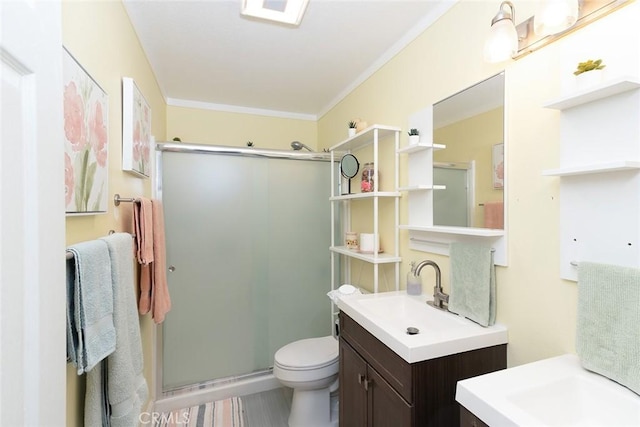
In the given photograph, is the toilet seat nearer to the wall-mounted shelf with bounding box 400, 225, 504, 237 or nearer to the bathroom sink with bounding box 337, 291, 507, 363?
the bathroom sink with bounding box 337, 291, 507, 363

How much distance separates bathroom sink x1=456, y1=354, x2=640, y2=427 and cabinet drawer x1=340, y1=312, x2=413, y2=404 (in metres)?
0.24

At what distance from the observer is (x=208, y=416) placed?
2.01 meters

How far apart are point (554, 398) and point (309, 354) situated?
4.46 ft

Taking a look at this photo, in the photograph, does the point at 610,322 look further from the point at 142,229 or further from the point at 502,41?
the point at 142,229

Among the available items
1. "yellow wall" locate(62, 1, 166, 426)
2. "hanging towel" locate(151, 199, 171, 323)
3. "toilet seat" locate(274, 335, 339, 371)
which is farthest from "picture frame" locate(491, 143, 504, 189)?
"hanging towel" locate(151, 199, 171, 323)

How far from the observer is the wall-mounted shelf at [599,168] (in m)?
0.76

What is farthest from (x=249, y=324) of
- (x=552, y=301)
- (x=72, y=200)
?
(x=552, y=301)

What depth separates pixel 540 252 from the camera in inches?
41.7

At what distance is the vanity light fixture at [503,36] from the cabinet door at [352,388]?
4.50 feet

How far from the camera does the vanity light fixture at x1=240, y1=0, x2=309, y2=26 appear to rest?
1.42 m

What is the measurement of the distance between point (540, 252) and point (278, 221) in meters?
1.83

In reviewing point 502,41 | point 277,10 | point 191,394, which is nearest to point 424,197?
point 502,41

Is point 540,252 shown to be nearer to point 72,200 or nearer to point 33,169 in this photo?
point 33,169

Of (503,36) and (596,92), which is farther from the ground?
(503,36)
